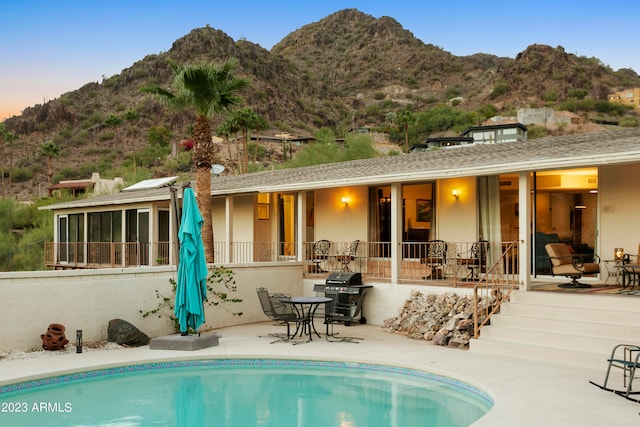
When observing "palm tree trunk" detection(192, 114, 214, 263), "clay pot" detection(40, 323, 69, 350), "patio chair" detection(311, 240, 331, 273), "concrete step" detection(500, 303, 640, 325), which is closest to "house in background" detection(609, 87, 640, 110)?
"patio chair" detection(311, 240, 331, 273)

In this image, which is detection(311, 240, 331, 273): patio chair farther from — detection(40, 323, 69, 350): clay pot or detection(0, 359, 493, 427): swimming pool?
detection(40, 323, 69, 350): clay pot

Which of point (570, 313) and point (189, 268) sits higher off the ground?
point (189, 268)

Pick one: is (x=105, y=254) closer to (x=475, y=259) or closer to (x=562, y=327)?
(x=475, y=259)

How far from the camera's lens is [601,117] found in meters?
70.9

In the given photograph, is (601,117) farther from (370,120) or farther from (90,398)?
(90,398)

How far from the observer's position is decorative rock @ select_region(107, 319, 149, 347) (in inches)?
458

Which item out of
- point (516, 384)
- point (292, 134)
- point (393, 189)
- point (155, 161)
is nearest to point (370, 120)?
point (292, 134)

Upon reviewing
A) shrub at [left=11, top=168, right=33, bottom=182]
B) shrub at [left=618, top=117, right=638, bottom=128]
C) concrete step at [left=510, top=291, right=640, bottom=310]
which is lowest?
concrete step at [left=510, top=291, right=640, bottom=310]

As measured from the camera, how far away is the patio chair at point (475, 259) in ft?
46.3

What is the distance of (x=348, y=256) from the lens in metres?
16.8

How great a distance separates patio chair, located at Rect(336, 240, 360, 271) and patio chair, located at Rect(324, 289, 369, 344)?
315 centimetres

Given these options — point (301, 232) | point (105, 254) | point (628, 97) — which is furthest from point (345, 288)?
point (628, 97)

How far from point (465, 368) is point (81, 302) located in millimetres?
7026

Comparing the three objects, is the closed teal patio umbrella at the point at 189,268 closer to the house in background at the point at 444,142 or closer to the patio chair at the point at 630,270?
the patio chair at the point at 630,270
